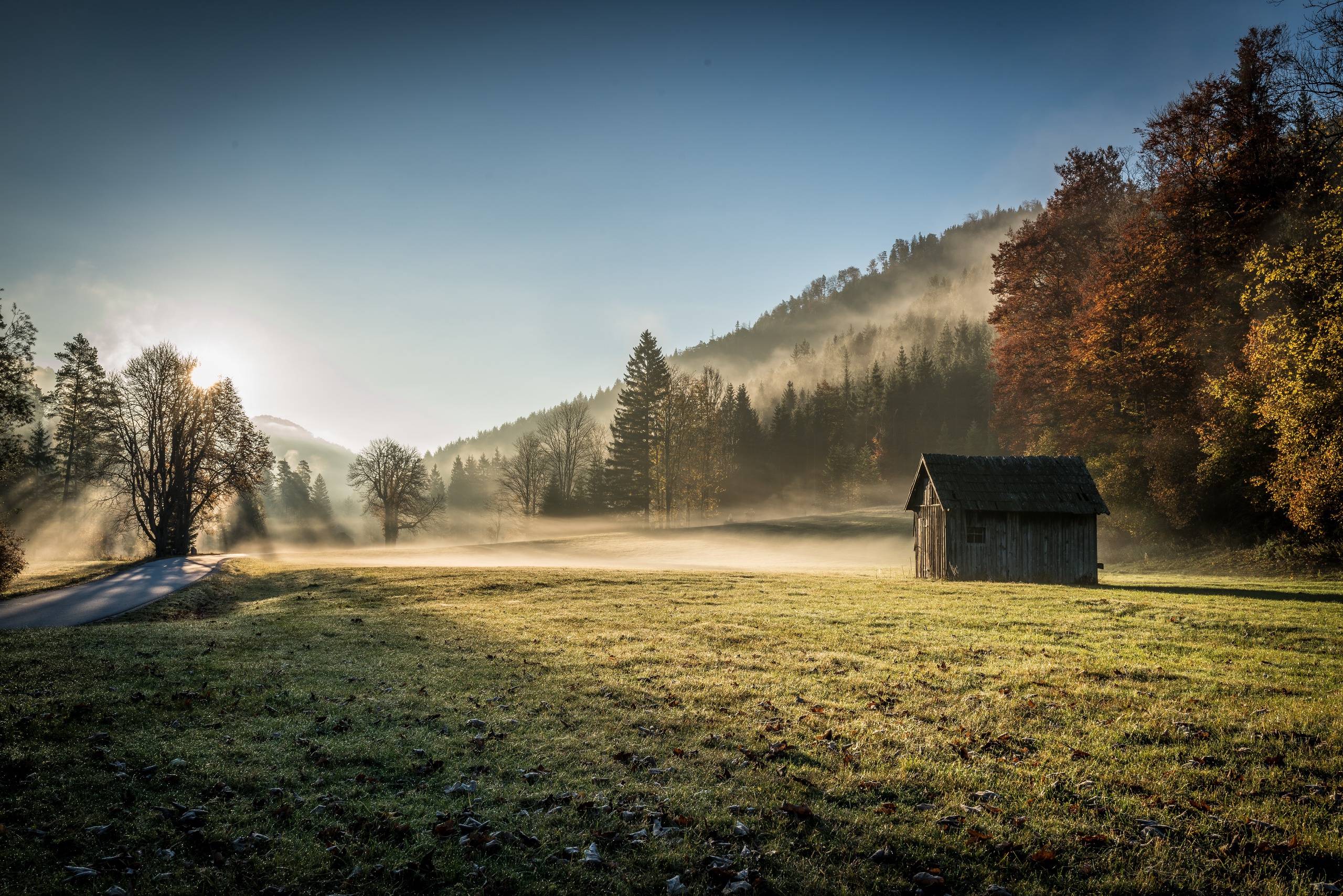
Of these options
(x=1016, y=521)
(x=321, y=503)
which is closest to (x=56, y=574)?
(x=1016, y=521)

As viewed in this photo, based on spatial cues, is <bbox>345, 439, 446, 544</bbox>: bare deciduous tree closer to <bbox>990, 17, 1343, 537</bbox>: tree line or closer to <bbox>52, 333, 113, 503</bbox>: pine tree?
<bbox>52, 333, 113, 503</bbox>: pine tree

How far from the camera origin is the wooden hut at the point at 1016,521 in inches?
989

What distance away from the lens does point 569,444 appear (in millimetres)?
72625

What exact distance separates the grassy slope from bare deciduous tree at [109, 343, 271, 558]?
4361 millimetres

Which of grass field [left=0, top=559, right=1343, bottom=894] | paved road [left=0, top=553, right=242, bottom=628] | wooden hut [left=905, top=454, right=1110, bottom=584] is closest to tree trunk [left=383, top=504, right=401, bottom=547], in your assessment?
paved road [left=0, top=553, right=242, bottom=628]

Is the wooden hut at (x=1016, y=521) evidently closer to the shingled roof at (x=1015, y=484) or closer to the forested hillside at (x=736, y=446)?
the shingled roof at (x=1015, y=484)

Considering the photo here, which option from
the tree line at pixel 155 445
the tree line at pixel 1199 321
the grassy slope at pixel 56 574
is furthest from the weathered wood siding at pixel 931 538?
the tree line at pixel 155 445

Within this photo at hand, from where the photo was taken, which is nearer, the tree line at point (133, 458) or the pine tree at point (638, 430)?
the tree line at point (133, 458)

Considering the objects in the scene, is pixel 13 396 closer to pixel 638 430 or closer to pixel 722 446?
pixel 638 430

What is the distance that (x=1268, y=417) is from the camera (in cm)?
2252

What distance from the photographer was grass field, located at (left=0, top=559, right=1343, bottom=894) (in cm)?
455

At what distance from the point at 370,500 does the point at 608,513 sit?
27.4m

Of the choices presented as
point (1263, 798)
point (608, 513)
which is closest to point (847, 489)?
point (608, 513)

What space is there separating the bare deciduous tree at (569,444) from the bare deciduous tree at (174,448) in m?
34.0
